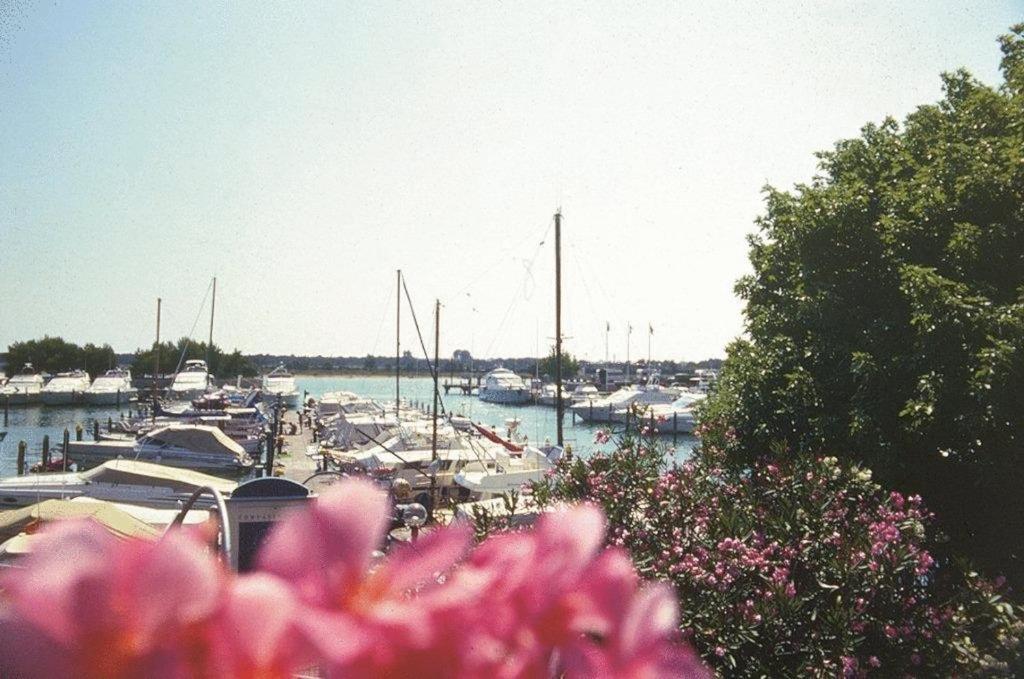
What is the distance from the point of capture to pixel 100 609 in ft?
1.17

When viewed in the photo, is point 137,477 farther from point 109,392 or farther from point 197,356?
point 197,356

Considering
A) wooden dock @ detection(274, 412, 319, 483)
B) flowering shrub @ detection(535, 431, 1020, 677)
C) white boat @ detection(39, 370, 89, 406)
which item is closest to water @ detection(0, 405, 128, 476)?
white boat @ detection(39, 370, 89, 406)

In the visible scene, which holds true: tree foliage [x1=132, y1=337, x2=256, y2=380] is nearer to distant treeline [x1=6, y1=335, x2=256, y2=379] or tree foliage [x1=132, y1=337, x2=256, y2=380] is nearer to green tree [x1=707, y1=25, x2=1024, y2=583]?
distant treeline [x1=6, y1=335, x2=256, y2=379]

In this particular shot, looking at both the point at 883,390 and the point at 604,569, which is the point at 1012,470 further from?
the point at 604,569

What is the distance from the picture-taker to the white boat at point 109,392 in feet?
236

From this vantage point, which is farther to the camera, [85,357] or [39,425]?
[85,357]

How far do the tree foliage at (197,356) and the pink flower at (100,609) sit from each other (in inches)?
3374

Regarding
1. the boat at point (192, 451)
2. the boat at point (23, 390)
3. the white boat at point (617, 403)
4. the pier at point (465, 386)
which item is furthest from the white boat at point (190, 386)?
the pier at point (465, 386)

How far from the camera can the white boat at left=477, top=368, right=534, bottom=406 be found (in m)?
93.6

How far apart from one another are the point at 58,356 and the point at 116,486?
8481cm

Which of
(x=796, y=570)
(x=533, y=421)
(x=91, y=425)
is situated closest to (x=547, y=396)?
(x=533, y=421)

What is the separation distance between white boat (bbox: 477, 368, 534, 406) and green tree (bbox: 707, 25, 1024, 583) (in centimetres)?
8136

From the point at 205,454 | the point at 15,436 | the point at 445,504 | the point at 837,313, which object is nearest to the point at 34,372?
the point at 15,436

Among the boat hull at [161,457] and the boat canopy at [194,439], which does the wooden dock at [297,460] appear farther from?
the boat canopy at [194,439]
